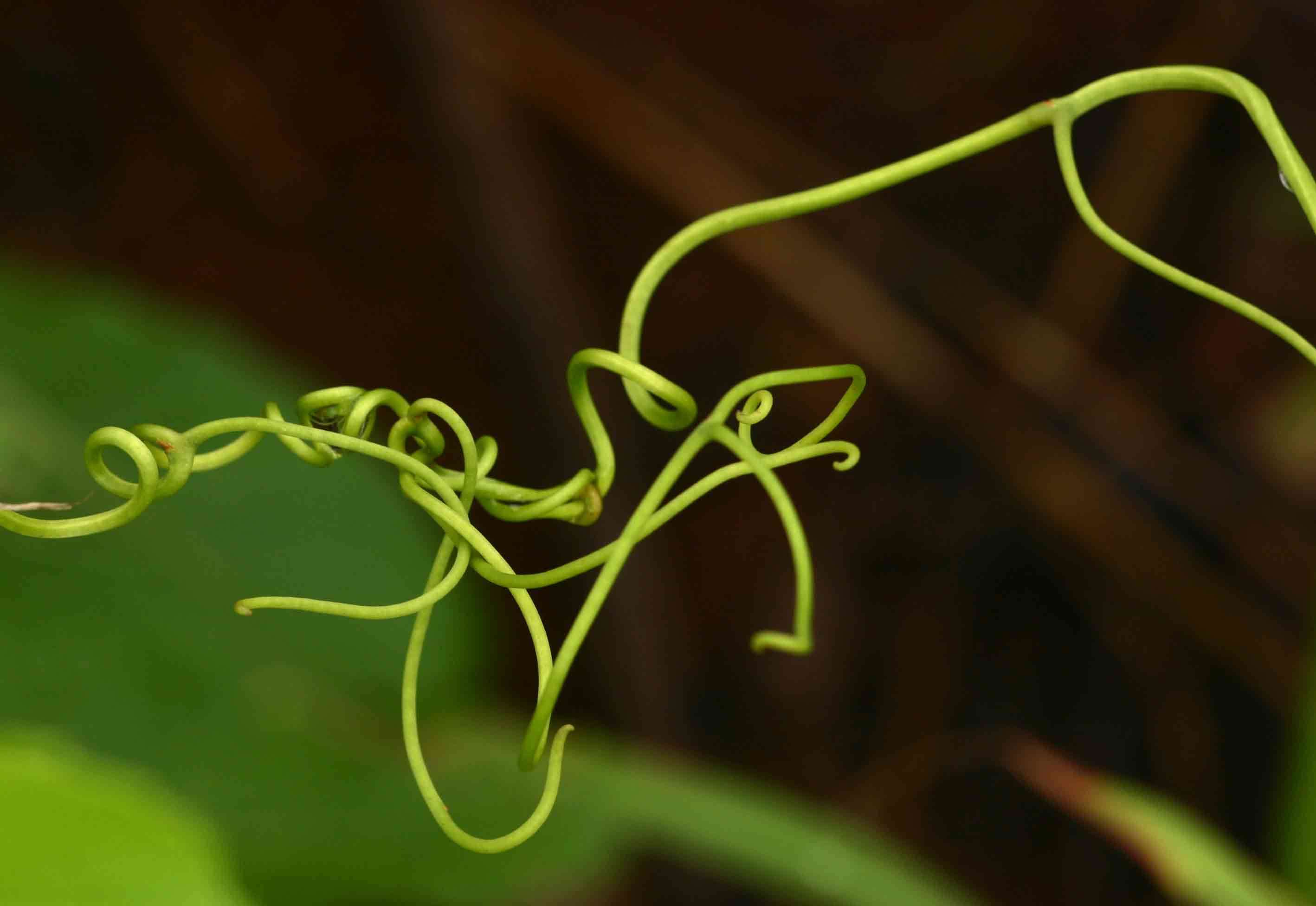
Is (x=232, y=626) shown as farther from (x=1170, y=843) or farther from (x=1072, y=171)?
(x=1072, y=171)

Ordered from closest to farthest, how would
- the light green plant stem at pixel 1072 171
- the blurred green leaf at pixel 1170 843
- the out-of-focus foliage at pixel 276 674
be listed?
the light green plant stem at pixel 1072 171 < the blurred green leaf at pixel 1170 843 < the out-of-focus foliage at pixel 276 674

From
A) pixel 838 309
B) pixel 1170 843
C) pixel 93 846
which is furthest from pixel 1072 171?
pixel 838 309

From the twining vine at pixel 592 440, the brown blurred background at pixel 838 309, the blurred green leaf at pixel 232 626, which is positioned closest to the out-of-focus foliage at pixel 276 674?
the blurred green leaf at pixel 232 626

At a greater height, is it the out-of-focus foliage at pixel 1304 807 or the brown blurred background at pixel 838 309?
the brown blurred background at pixel 838 309

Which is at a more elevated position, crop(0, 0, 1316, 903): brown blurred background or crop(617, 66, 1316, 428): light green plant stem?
crop(0, 0, 1316, 903): brown blurred background

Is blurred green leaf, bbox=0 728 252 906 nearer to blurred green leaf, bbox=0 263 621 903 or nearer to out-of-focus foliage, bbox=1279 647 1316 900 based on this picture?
blurred green leaf, bbox=0 263 621 903

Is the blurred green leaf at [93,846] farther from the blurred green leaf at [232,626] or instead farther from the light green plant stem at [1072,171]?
the blurred green leaf at [232,626]

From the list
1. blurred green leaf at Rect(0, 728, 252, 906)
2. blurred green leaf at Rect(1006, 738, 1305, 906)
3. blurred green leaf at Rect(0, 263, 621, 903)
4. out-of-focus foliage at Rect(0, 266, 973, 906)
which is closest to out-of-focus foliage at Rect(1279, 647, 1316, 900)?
blurred green leaf at Rect(1006, 738, 1305, 906)
